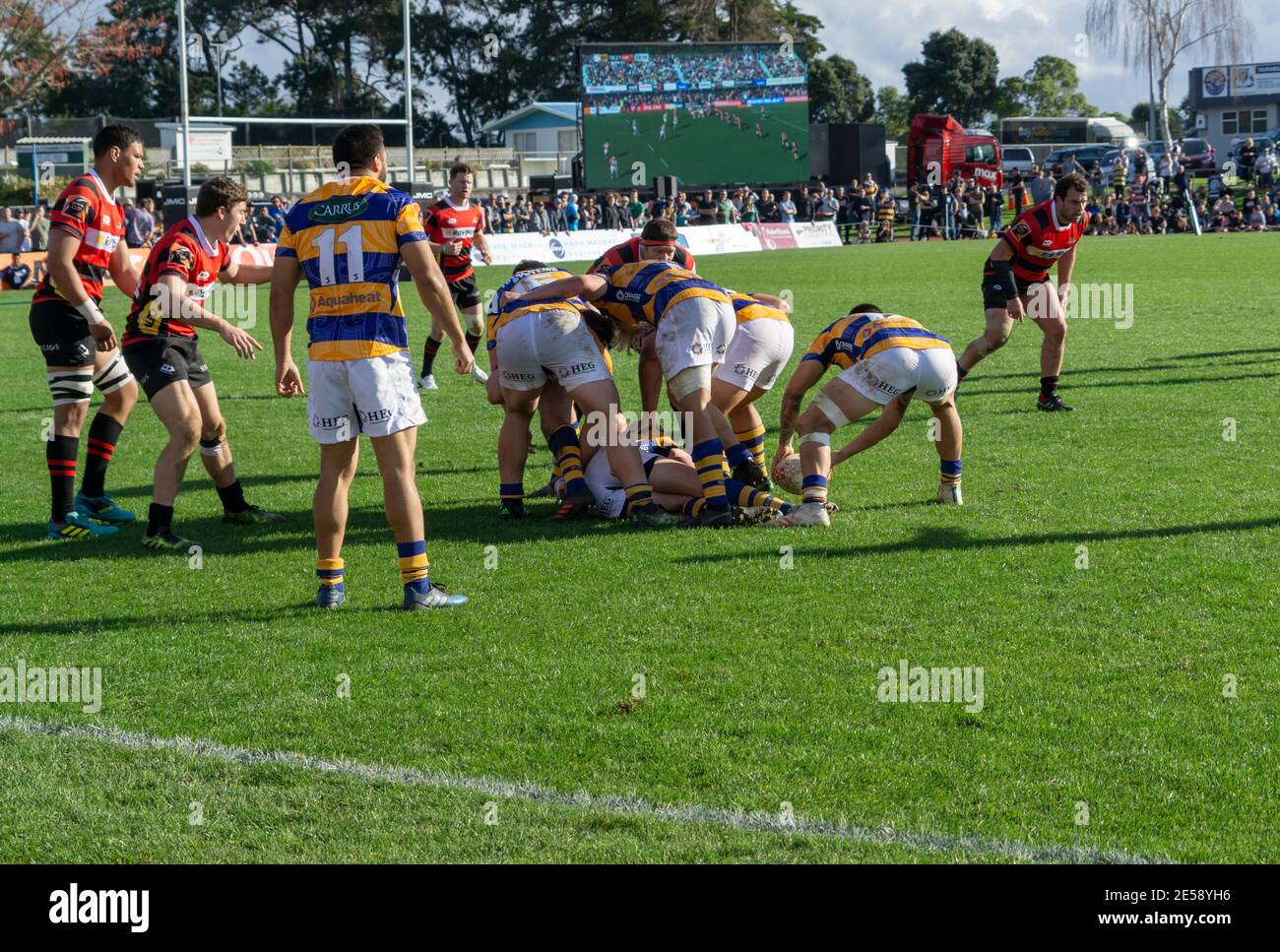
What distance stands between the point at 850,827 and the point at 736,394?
199 inches

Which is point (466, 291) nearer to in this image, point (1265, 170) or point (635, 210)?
point (635, 210)

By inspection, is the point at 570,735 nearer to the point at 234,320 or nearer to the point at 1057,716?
the point at 1057,716

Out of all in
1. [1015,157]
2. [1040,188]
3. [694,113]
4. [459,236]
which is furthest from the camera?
[1015,157]

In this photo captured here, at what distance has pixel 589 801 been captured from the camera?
430cm

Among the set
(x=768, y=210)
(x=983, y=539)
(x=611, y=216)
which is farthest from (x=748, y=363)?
(x=768, y=210)

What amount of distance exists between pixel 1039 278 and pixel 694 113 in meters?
36.8

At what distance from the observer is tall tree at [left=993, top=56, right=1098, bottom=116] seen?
314ft

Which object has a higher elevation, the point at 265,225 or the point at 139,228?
the point at 265,225

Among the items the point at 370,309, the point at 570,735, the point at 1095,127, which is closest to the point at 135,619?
the point at 370,309

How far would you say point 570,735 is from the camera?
4.86 meters

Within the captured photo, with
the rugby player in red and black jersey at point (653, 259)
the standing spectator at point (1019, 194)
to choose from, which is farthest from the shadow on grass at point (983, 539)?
the standing spectator at point (1019, 194)

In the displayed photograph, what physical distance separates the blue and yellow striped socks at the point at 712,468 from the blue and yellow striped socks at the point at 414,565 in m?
2.19

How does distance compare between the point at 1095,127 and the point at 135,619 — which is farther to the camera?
the point at 1095,127
